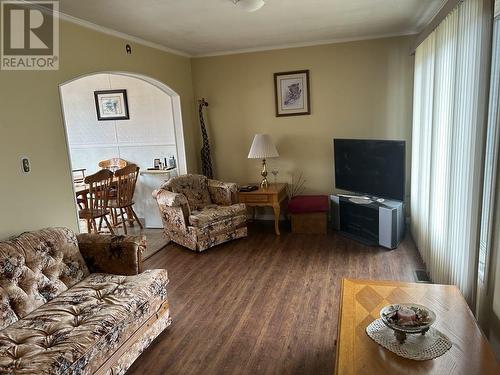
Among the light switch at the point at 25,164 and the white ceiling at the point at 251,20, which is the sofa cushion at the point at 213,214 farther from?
the white ceiling at the point at 251,20

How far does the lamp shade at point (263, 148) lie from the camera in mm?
4688

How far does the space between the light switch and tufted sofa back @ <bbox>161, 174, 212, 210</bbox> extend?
181 centimetres

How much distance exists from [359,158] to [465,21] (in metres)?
2.19

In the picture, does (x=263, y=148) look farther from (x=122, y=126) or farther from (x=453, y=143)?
(x=453, y=143)

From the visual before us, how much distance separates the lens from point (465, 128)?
7.32 feet

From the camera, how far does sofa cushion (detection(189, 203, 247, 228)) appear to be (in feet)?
13.7

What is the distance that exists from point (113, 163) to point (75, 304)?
3392 mm

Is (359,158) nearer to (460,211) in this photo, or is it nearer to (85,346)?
(460,211)

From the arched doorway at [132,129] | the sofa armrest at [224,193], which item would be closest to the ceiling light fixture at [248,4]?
the arched doorway at [132,129]

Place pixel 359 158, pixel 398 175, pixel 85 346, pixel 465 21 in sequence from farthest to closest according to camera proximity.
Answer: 1. pixel 359 158
2. pixel 398 175
3. pixel 465 21
4. pixel 85 346

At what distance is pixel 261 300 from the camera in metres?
3.08

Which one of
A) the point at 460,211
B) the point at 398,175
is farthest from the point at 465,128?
the point at 398,175

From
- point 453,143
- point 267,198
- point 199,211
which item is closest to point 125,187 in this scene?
point 199,211

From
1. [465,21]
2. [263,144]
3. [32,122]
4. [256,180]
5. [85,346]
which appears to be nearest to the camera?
[85,346]
